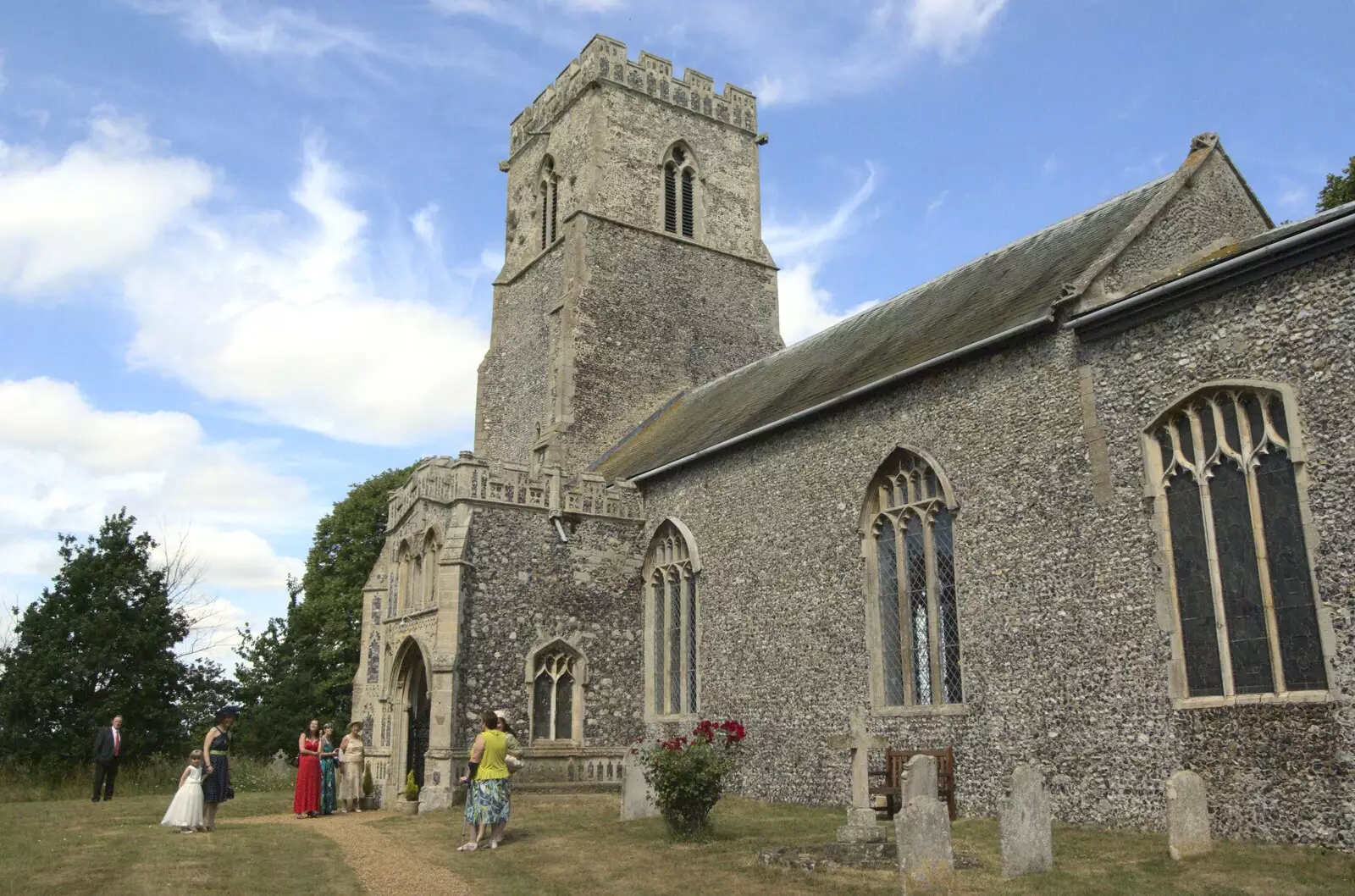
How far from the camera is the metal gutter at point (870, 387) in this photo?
13695 mm

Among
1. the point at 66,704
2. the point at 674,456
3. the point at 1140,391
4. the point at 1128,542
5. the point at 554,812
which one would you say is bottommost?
the point at 554,812

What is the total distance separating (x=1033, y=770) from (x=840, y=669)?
21.9 feet

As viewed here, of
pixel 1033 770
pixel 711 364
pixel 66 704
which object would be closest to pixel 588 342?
pixel 711 364

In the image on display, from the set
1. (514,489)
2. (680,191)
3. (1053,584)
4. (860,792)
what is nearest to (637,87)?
(680,191)

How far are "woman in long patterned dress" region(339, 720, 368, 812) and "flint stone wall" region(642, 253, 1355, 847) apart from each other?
247 inches

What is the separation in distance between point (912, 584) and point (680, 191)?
17960mm

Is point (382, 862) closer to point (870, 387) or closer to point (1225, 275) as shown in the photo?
point (870, 387)

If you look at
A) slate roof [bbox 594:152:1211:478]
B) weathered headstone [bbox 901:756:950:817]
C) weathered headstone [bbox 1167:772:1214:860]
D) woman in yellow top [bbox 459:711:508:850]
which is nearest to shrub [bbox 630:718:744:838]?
woman in yellow top [bbox 459:711:508:850]

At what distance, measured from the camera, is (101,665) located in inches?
1019

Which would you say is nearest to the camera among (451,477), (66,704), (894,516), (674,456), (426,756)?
(894,516)

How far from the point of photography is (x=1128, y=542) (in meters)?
12.1

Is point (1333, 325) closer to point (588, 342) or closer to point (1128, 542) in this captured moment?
point (1128, 542)

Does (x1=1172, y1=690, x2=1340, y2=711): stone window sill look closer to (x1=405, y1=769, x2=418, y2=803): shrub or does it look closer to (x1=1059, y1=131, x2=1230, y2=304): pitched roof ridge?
(x1=1059, y1=131, x2=1230, y2=304): pitched roof ridge

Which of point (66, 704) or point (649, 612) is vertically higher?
point (649, 612)
